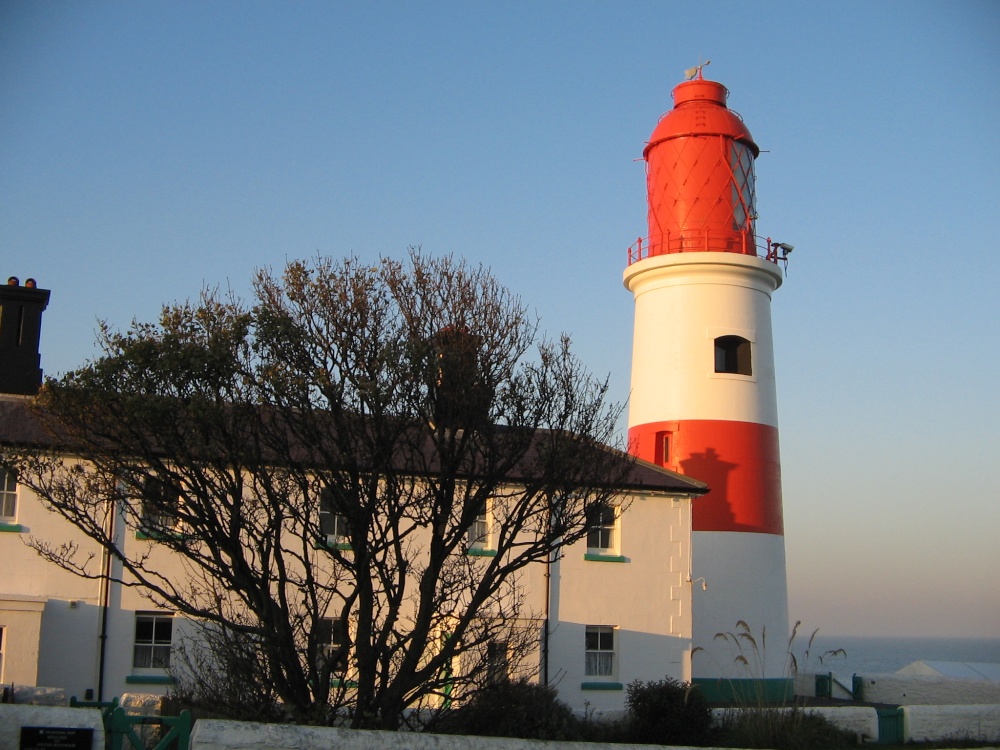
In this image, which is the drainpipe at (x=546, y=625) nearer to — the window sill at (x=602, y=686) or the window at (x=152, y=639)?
the window sill at (x=602, y=686)

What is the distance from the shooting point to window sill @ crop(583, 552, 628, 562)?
2161 centimetres

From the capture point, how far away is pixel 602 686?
20.9m

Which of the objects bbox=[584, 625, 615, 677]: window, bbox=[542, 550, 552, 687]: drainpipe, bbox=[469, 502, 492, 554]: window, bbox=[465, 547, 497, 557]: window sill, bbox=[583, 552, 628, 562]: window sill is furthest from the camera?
bbox=[583, 552, 628, 562]: window sill

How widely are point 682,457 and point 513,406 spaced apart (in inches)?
461

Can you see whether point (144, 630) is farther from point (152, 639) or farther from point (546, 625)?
point (546, 625)

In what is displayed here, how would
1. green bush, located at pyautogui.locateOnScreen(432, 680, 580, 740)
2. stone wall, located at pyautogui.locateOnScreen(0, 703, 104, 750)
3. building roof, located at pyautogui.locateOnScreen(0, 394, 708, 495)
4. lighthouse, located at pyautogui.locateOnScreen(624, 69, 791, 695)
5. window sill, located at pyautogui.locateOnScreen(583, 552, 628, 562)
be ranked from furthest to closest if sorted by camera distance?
lighthouse, located at pyautogui.locateOnScreen(624, 69, 791, 695)
window sill, located at pyautogui.locateOnScreen(583, 552, 628, 562)
building roof, located at pyautogui.locateOnScreen(0, 394, 708, 495)
green bush, located at pyautogui.locateOnScreen(432, 680, 580, 740)
stone wall, located at pyautogui.locateOnScreen(0, 703, 104, 750)

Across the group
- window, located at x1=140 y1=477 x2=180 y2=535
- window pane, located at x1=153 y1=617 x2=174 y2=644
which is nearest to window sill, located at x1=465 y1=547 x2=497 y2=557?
window pane, located at x1=153 y1=617 x2=174 y2=644

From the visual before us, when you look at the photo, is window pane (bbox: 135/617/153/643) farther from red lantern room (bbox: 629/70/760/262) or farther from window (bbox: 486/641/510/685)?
red lantern room (bbox: 629/70/760/262)

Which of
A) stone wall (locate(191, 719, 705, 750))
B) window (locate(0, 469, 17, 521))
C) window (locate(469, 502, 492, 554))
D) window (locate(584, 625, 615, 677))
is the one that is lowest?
stone wall (locate(191, 719, 705, 750))

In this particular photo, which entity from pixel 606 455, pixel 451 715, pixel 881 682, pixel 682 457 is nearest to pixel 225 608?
pixel 451 715

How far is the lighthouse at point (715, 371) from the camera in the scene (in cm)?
2352

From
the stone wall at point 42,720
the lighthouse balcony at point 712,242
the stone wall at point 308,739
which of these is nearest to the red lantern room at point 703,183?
the lighthouse balcony at point 712,242

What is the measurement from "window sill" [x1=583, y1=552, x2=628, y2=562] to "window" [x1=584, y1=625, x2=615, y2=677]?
4.19 ft

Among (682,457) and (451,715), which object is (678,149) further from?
(451,715)
